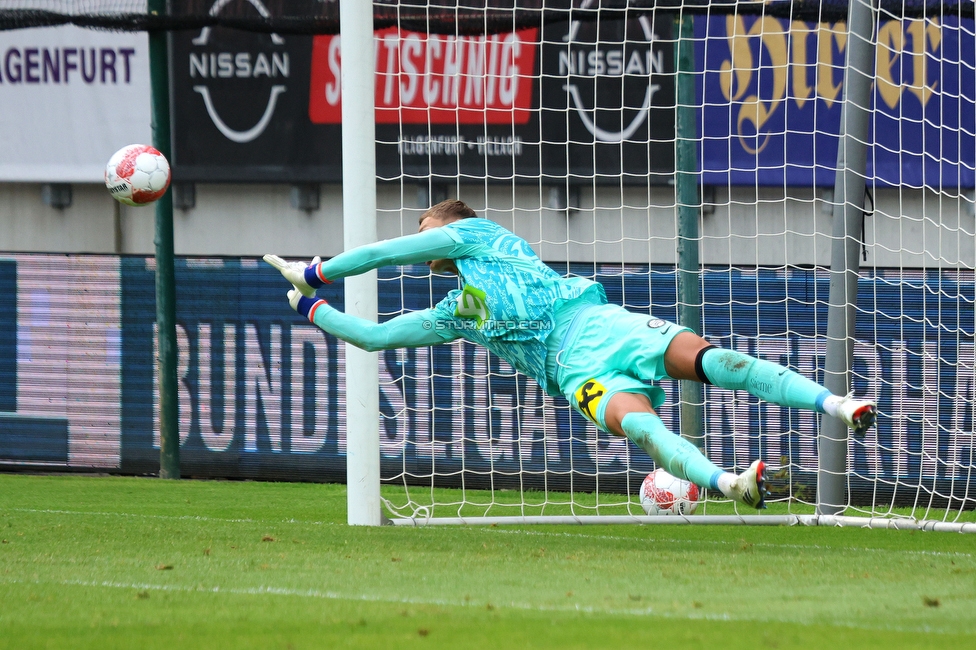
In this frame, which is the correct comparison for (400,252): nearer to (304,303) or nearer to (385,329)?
(385,329)

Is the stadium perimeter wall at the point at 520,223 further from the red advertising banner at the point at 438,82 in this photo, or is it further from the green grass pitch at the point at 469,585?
the green grass pitch at the point at 469,585

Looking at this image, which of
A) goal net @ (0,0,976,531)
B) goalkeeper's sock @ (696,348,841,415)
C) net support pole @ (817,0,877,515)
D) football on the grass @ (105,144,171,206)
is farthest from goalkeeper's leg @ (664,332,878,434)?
football on the grass @ (105,144,171,206)

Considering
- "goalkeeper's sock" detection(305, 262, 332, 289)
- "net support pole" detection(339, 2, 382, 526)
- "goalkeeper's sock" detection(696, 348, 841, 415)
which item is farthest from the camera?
"net support pole" detection(339, 2, 382, 526)

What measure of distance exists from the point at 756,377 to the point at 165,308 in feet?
21.4

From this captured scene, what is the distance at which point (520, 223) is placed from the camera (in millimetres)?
13930

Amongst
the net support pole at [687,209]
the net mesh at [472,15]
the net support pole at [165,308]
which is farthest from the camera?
the net support pole at [165,308]

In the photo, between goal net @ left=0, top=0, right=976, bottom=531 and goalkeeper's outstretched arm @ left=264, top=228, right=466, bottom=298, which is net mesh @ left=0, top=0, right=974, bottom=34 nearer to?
goal net @ left=0, top=0, right=976, bottom=531

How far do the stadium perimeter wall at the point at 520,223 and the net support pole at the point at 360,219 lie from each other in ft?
20.5

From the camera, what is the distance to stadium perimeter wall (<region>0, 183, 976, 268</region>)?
13938mm

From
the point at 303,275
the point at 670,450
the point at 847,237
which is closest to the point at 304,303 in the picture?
the point at 303,275

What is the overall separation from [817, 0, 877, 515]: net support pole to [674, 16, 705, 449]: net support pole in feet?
3.60

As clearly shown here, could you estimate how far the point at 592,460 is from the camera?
10.3 metres

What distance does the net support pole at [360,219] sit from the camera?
7207 mm

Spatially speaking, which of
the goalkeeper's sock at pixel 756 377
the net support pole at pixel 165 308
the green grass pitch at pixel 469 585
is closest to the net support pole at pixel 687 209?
the green grass pitch at pixel 469 585
